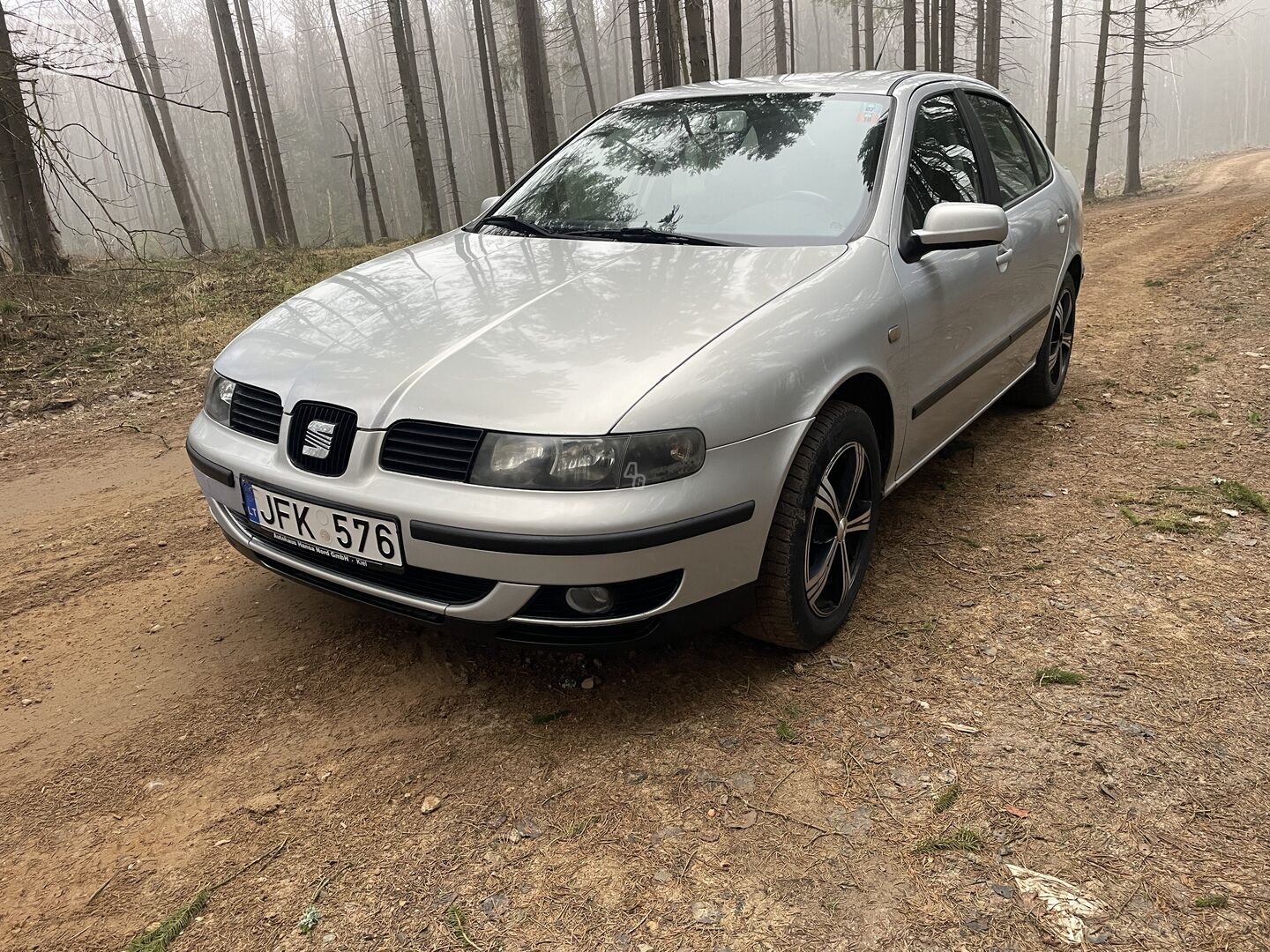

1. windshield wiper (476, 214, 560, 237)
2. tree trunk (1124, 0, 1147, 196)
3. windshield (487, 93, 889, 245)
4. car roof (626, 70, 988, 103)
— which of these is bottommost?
tree trunk (1124, 0, 1147, 196)

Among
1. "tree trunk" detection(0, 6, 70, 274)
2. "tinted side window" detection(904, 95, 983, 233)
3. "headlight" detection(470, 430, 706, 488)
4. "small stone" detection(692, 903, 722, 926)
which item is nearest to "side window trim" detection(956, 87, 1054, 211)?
"tinted side window" detection(904, 95, 983, 233)

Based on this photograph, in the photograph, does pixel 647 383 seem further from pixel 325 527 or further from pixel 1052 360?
pixel 1052 360

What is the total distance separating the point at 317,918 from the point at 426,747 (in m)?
0.55

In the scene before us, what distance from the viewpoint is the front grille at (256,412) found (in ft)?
7.91

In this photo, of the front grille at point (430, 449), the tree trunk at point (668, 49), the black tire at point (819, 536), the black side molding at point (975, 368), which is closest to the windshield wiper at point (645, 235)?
the black tire at point (819, 536)

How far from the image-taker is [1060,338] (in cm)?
480

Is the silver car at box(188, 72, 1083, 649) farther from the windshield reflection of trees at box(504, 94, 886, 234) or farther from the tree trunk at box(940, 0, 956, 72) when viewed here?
the tree trunk at box(940, 0, 956, 72)

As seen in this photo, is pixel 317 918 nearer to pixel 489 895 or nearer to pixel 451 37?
pixel 489 895

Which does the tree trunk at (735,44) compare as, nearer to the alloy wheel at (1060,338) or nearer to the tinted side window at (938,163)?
the alloy wheel at (1060,338)

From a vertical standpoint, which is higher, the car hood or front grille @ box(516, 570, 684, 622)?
the car hood

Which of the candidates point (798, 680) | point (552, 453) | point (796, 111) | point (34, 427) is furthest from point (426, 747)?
point (34, 427)

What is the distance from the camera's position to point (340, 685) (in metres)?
2.55

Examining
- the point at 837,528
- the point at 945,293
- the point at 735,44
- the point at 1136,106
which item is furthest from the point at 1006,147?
the point at 1136,106

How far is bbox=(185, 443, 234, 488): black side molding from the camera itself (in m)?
2.46
